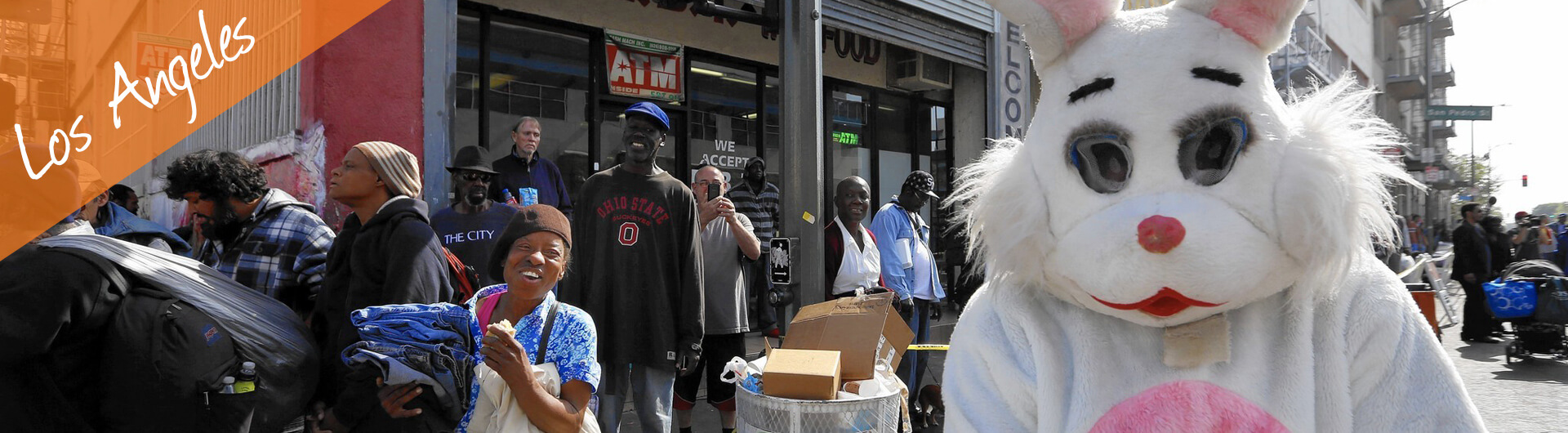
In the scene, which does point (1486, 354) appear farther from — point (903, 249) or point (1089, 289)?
point (1089, 289)

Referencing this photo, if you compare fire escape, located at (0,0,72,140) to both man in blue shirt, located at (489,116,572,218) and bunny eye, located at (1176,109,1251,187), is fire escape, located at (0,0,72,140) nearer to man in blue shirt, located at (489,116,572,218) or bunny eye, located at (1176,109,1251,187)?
man in blue shirt, located at (489,116,572,218)

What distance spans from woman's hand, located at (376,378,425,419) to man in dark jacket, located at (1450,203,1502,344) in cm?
1099

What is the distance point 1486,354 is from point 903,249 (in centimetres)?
699

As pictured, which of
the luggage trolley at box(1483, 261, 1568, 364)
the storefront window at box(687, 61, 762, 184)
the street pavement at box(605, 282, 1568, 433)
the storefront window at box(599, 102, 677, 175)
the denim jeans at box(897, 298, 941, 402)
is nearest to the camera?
the denim jeans at box(897, 298, 941, 402)

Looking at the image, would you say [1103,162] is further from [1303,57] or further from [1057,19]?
[1303,57]

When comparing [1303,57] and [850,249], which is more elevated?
[1303,57]

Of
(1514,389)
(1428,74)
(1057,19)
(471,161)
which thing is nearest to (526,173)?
(471,161)

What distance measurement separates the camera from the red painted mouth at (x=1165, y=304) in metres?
1.54

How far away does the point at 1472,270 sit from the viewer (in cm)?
1033

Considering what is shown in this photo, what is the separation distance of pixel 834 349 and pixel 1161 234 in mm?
1748

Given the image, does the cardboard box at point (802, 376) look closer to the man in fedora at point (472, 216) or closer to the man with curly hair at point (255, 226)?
the man with curly hair at point (255, 226)

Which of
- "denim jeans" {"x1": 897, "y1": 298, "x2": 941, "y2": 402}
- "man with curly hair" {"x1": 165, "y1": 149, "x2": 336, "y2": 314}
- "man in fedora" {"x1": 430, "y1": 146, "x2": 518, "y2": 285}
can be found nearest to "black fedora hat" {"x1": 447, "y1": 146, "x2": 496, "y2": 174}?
"man in fedora" {"x1": 430, "y1": 146, "x2": 518, "y2": 285}

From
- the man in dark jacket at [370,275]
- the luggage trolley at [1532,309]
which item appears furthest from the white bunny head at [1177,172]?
the luggage trolley at [1532,309]
